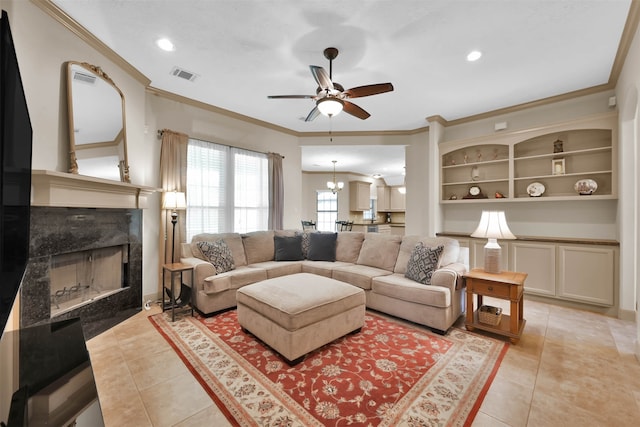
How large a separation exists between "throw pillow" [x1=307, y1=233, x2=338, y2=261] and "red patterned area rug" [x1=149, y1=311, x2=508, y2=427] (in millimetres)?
1471

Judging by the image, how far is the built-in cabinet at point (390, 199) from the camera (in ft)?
36.0

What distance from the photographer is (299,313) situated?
2193mm

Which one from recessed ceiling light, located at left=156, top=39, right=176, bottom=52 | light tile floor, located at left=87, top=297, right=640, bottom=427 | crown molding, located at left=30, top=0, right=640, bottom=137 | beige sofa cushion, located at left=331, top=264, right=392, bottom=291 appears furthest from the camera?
beige sofa cushion, located at left=331, top=264, right=392, bottom=291

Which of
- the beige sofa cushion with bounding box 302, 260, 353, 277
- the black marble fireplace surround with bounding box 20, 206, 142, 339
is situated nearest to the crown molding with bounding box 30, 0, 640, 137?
the black marble fireplace surround with bounding box 20, 206, 142, 339

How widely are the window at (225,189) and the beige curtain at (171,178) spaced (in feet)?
0.51

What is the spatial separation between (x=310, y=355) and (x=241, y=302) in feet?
2.84

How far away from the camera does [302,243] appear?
4.43 meters

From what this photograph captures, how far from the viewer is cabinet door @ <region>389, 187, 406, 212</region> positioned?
11.0 m

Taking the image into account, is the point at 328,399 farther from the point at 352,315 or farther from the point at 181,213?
the point at 181,213

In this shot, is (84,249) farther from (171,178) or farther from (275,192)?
(275,192)

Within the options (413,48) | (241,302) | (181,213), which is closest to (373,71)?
(413,48)

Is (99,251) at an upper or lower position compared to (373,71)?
lower

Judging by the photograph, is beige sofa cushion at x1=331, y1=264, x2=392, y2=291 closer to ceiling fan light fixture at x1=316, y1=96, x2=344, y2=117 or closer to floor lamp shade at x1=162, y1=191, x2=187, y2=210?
ceiling fan light fixture at x1=316, y1=96, x2=344, y2=117

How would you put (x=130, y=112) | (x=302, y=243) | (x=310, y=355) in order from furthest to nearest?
(x=302, y=243), (x=130, y=112), (x=310, y=355)
